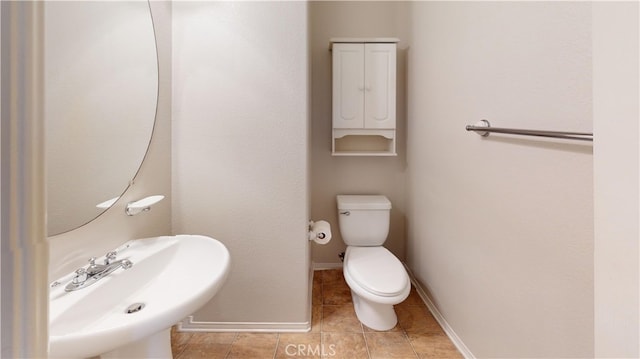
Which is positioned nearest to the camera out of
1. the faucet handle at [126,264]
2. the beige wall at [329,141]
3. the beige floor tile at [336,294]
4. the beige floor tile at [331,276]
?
the faucet handle at [126,264]

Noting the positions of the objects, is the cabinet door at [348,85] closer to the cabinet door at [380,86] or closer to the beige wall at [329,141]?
the cabinet door at [380,86]

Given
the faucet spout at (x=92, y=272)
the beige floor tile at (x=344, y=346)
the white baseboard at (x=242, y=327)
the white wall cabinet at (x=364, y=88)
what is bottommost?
the beige floor tile at (x=344, y=346)

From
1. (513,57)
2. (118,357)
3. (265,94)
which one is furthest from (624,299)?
(265,94)

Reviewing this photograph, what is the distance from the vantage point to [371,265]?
65.9 inches

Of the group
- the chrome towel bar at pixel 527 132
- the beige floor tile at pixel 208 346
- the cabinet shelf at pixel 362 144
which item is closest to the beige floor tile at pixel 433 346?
the beige floor tile at pixel 208 346

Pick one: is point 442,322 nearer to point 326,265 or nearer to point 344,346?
point 344,346

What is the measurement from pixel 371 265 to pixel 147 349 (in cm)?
117

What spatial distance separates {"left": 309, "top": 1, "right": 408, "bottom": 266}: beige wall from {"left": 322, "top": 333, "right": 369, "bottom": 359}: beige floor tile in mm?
849

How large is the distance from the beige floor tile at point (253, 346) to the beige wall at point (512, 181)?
0.97 metres

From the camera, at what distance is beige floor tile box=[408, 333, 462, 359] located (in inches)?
54.6

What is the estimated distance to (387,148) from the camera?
230cm

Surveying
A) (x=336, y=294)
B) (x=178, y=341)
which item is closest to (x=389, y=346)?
(x=336, y=294)

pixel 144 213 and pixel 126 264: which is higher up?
pixel 144 213

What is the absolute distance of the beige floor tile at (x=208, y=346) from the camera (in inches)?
54.5
